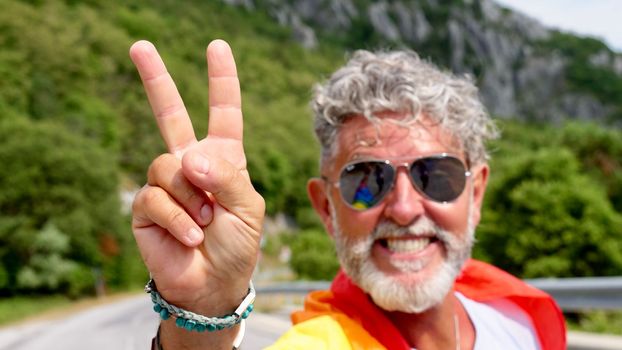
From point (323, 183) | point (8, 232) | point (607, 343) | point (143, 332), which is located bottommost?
point (8, 232)

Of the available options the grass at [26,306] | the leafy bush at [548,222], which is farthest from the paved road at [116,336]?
the grass at [26,306]

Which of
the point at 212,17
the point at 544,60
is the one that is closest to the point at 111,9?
the point at 212,17

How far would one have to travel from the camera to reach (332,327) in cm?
167

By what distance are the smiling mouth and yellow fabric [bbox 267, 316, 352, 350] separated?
29 cm

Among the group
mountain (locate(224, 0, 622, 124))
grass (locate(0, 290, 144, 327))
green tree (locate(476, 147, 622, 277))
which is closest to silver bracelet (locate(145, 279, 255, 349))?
green tree (locate(476, 147, 622, 277))

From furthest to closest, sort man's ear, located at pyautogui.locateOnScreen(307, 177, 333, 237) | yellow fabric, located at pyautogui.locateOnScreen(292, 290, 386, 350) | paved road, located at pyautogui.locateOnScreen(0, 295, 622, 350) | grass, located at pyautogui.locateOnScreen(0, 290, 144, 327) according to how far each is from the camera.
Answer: grass, located at pyautogui.locateOnScreen(0, 290, 144, 327), paved road, located at pyautogui.locateOnScreen(0, 295, 622, 350), man's ear, located at pyautogui.locateOnScreen(307, 177, 333, 237), yellow fabric, located at pyautogui.locateOnScreen(292, 290, 386, 350)

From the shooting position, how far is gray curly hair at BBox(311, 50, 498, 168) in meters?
1.91

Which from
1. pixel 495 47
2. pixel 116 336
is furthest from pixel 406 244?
pixel 495 47

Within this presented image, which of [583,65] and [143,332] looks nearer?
[143,332]

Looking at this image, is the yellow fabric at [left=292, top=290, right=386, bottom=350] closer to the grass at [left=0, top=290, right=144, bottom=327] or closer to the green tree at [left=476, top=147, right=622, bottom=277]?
the green tree at [left=476, top=147, right=622, bottom=277]

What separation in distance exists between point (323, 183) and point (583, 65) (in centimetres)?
17599

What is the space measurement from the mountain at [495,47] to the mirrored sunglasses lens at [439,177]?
446 ft

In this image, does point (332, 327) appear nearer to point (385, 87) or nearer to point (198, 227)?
point (198, 227)

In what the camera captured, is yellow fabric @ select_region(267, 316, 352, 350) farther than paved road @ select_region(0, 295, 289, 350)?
No
